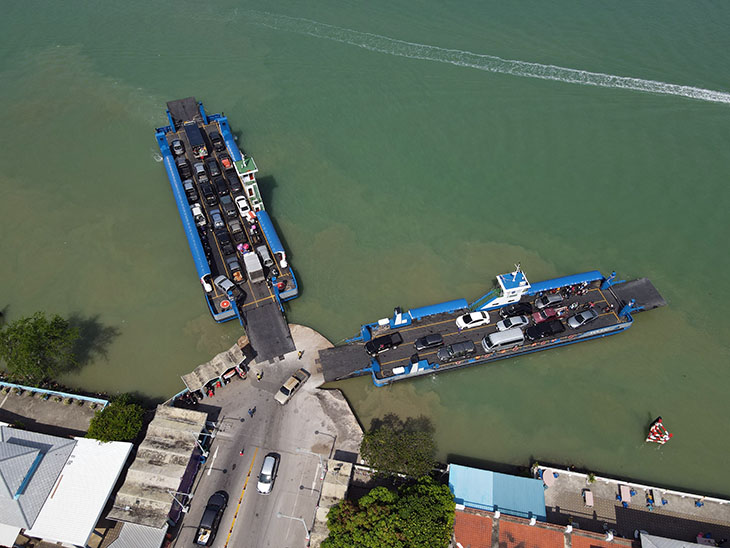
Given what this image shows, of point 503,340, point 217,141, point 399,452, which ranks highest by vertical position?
Result: point 217,141

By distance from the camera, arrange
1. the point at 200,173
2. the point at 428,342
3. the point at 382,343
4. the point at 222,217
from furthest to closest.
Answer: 1. the point at 200,173
2. the point at 222,217
3. the point at 428,342
4. the point at 382,343

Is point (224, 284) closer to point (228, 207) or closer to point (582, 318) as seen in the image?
point (228, 207)

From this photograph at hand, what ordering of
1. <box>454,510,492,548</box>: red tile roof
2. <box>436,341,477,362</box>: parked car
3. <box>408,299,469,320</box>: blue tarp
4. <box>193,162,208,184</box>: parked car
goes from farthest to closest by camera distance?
<box>193,162,208,184</box>: parked car → <box>408,299,469,320</box>: blue tarp → <box>436,341,477,362</box>: parked car → <box>454,510,492,548</box>: red tile roof

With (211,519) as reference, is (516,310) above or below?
above

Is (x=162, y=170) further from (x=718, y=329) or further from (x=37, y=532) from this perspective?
(x=718, y=329)

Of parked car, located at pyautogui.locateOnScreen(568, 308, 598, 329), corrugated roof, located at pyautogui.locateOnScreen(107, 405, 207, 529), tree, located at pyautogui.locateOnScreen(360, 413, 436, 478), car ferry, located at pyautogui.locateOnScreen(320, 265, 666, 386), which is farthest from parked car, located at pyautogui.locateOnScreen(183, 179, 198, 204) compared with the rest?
parked car, located at pyautogui.locateOnScreen(568, 308, 598, 329)

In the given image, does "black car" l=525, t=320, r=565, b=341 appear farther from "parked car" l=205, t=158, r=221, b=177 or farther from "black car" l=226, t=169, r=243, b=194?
"parked car" l=205, t=158, r=221, b=177

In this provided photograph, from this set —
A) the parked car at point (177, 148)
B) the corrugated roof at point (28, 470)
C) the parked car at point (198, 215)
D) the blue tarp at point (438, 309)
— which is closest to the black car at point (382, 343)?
the blue tarp at point (438, 309)

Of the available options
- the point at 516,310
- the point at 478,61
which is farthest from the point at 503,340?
the point at 478,61
